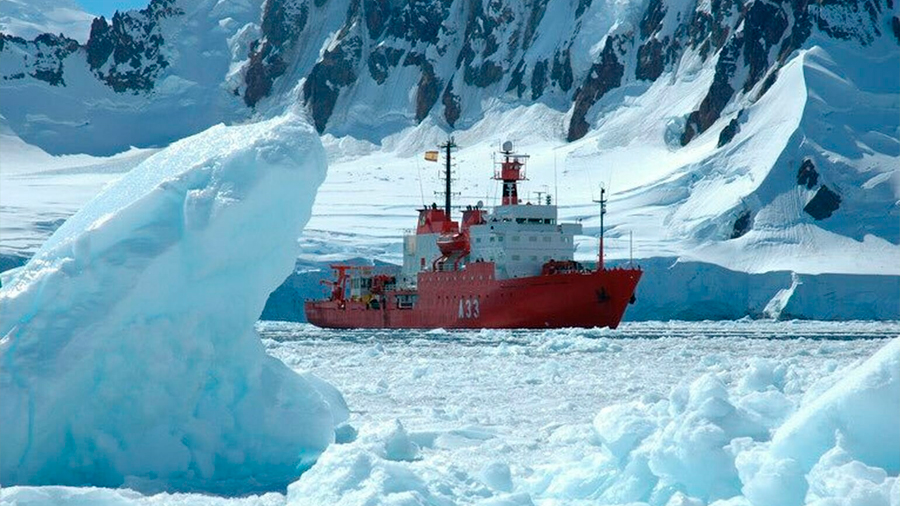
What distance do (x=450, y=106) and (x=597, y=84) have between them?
630 inches

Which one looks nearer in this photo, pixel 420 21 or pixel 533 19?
pixel 533 19

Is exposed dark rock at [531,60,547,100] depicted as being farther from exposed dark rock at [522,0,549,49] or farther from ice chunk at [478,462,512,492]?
ice chunk at [478,462,512,492]

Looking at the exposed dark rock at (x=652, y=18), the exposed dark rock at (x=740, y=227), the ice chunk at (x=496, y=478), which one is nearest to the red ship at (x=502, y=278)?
the exposed dark rock at (x=740, y=227)

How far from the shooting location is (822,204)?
58000mm

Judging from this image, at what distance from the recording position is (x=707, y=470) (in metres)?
7.41

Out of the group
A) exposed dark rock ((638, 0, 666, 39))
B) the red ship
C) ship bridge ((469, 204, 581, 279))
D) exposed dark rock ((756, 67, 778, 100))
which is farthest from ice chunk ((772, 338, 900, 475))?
exposed dark rock ((638, 0, 666, 39))

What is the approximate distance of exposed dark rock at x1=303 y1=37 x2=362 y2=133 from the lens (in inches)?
4525

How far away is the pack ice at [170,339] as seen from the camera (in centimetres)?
909

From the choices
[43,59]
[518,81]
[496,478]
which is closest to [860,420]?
[496,478]

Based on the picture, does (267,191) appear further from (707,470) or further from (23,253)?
(23,253)

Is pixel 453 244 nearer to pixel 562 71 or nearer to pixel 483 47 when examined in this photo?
pixel 562 71

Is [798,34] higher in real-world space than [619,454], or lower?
higher

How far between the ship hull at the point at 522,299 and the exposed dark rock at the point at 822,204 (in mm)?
20918

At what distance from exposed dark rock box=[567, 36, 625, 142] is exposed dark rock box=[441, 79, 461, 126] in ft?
44.6
